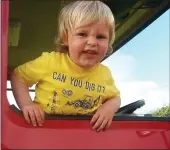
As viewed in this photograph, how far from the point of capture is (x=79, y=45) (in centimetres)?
176

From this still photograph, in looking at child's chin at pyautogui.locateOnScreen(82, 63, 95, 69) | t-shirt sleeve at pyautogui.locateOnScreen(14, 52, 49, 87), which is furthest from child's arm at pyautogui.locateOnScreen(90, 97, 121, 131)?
t-shirt sleeve at pyautogui.locateOnScreen(14, 52, 49, 87)

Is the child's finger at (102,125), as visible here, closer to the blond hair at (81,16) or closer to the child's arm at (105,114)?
the child's arm at (105,114)

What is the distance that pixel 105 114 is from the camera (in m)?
1.73

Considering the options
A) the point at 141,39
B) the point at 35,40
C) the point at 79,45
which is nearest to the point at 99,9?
the point at 79,45

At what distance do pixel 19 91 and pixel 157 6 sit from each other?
674mm

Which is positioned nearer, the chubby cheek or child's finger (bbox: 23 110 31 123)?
child's finger (bbox: 23 110 31 123)

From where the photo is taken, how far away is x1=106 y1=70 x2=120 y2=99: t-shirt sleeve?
73.8 inches

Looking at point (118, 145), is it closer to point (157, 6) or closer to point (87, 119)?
point (87, 119)

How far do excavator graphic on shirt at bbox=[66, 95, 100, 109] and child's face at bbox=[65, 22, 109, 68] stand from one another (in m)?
0.12

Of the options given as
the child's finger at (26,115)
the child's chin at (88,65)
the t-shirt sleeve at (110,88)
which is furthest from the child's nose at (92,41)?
the child's finger at (26,115)

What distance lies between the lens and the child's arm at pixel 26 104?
5.25 feet

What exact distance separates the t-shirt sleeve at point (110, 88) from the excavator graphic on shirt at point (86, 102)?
58 mm

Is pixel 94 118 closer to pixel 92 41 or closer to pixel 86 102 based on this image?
pixel 86 102

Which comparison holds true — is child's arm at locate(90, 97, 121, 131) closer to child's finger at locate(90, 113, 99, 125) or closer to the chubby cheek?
child's finger at locate(90, 113, 99, 125)
